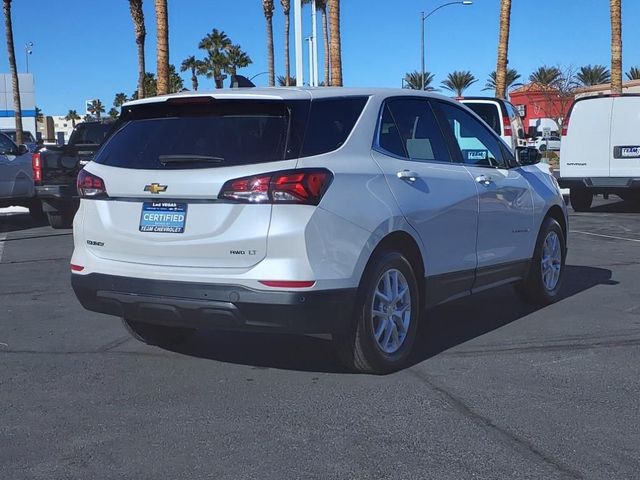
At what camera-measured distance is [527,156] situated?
24.6 feet

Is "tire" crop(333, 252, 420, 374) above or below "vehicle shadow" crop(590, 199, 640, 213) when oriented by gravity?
above

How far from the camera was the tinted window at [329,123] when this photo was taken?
5.07 m

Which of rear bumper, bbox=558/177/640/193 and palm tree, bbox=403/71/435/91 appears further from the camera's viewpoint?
palm tree, bbox=403/71/435/91

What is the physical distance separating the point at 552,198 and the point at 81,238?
4205 mm

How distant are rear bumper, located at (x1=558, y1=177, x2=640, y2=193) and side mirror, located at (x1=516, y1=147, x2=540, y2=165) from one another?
9462 millimetres

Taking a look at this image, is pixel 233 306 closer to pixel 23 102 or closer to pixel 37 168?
pixel 37 168

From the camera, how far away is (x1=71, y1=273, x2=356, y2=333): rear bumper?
4.88 metres

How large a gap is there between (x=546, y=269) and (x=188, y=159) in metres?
3.92

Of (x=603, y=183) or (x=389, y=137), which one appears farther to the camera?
(x=603, y=183)

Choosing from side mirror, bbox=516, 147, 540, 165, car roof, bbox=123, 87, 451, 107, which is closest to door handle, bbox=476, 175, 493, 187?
side mirror, bbox=516, 147, 540, 165

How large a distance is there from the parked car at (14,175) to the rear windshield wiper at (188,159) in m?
11.0

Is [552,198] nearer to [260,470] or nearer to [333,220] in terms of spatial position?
[333,220]

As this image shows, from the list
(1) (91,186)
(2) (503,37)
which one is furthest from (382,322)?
(2) (503,37)

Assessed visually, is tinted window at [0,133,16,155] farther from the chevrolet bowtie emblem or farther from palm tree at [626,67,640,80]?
palm tree at [626,67,640,80]
